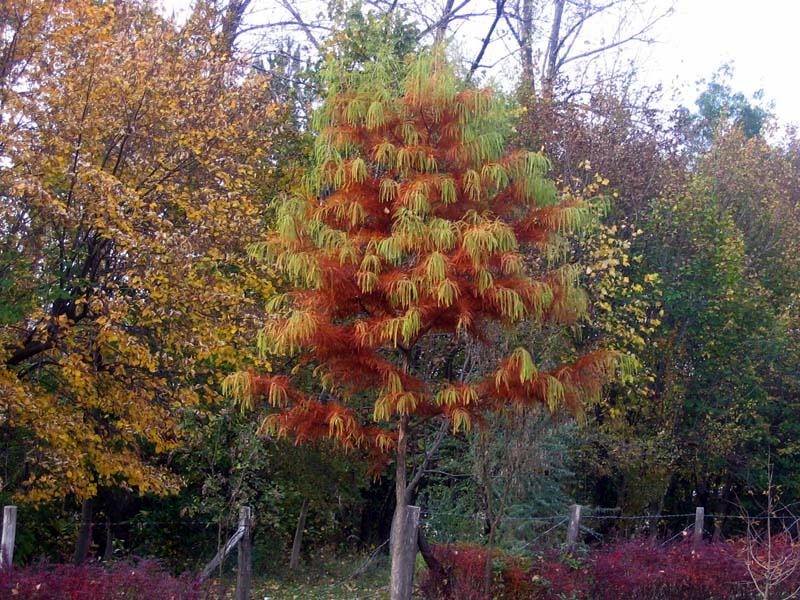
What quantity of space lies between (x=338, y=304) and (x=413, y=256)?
33.1 inches

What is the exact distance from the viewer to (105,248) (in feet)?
38.2

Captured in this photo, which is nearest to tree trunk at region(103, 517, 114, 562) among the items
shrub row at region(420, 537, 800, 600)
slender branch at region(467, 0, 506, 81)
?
shrub row at region(420, 537, 800, 600)

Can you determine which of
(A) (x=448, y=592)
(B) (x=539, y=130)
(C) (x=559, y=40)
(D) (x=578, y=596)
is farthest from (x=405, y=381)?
(C) (x=559, y=40)

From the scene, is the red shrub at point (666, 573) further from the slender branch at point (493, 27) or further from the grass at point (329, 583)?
the slender branch at point (493, 27)

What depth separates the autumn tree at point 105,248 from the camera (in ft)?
34.3

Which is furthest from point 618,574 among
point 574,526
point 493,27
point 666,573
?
point 493,27

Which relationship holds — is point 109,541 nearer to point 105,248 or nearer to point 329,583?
point 329,583

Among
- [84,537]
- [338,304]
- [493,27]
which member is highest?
[493,27]

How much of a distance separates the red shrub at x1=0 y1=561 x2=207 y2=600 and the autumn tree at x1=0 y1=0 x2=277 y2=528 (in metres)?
2.67

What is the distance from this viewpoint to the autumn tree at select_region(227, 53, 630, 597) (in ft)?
26.5

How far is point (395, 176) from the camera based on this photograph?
29.2 feet

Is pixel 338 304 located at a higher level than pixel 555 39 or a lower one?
lower

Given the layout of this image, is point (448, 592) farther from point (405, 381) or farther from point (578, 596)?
point (405, 381)

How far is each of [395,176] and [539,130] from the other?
29.5ft
